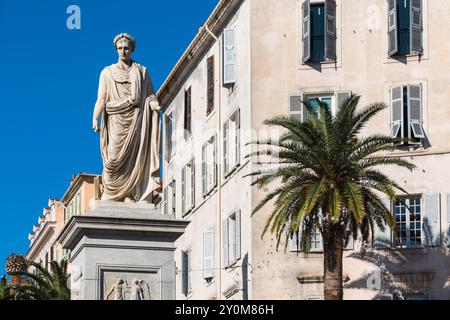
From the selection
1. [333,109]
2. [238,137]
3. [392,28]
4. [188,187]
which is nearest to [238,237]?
[238,137]

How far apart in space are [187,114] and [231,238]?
11.2 meters

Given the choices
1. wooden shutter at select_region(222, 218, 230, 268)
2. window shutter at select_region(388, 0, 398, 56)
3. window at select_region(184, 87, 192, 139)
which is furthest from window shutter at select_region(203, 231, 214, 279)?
window shutter at select_region(388, 0, 398, 56)

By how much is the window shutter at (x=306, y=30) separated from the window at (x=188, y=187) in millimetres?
11602

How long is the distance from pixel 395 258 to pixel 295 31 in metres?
10.5

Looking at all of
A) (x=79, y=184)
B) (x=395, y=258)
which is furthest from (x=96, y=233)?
(x=79, y=184)

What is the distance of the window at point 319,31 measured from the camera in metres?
60.7

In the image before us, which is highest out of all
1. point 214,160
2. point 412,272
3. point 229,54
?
point 229,54

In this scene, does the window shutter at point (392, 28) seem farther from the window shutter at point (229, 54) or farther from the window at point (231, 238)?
the window at point (231, 238)

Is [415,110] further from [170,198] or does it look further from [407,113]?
[170,198]

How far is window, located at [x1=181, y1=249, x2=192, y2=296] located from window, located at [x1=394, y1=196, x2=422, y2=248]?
1418 centimetres

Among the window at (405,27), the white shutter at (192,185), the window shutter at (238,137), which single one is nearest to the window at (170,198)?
the white shutter at (192,185)

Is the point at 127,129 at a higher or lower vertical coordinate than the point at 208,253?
higher

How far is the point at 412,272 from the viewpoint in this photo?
57969 mm

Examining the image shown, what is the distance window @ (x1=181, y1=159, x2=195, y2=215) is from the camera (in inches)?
→ 2776
